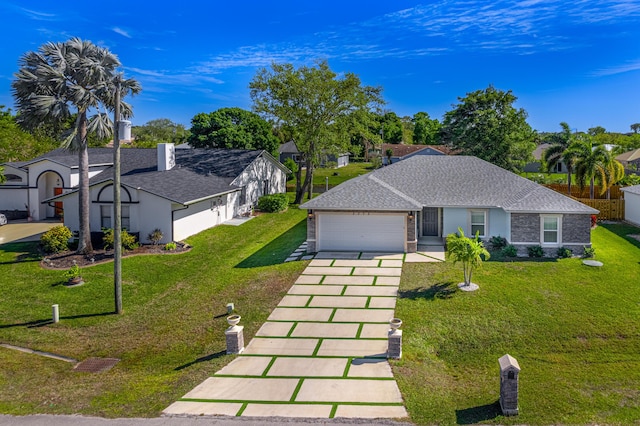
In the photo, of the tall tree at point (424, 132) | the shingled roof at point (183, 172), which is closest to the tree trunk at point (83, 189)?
the shingled roof at point (183, 172)

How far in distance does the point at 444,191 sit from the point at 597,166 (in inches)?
587

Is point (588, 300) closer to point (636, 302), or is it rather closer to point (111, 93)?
point (636, 302)

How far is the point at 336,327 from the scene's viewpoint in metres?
14.5

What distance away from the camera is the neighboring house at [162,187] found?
25.1 metres

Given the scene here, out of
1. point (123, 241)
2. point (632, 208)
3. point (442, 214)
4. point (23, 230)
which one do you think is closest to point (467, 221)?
point (442, 214)

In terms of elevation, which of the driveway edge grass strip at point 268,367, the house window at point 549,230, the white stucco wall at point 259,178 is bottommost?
the driveway edge grass strip at point 268,367

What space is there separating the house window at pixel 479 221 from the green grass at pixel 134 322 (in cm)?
917

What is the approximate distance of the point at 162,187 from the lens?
2650 cm

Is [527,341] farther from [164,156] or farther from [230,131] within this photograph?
[230,131]

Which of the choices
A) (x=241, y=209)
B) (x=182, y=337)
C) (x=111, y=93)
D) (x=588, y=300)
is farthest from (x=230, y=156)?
(x=588, y=300)

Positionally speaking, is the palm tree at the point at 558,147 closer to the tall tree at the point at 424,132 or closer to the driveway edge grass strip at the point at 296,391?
the driveway edge grass strip at the point at 296,391

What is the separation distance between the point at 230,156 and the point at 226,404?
3005cm

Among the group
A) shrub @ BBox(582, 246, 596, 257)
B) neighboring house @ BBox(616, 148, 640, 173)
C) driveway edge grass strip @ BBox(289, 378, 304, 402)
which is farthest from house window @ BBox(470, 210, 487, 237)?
neighboring house @ BBox(616, 148, 640, 173)

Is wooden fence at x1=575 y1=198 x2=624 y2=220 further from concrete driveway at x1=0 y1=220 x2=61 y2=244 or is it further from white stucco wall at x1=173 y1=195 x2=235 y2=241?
concrete driveway at x1=0 y1=220 x2=61 y2=244
